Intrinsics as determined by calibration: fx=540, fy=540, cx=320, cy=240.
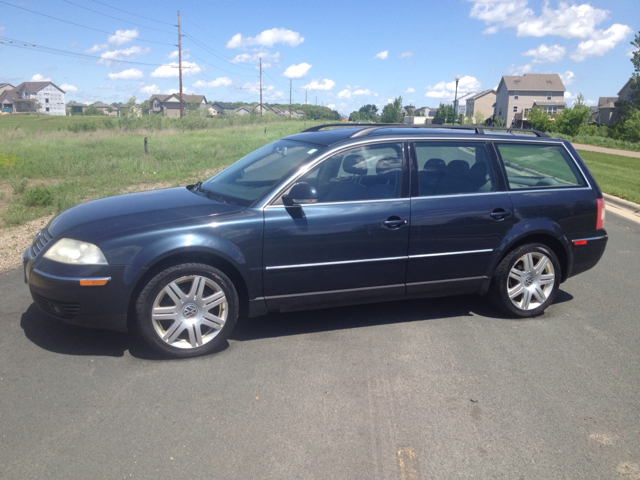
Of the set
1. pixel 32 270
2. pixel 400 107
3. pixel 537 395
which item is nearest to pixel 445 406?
pixel 537 395

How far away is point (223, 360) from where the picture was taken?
13.8ft

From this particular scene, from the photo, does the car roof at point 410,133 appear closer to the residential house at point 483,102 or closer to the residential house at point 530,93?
the residential house at point 530,93

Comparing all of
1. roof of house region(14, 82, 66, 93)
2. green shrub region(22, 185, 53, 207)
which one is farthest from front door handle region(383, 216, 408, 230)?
roof of house region(14, 82, 66, 93)

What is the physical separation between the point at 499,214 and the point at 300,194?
1981 mm

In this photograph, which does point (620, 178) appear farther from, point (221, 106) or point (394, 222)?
point (221, 106)

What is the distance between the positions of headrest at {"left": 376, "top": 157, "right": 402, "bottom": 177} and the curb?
9.62 meters

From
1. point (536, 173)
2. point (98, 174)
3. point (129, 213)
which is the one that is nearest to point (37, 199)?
point (98, 174)

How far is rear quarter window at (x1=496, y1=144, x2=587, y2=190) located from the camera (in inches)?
206

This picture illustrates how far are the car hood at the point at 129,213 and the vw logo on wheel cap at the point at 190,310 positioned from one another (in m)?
0.65

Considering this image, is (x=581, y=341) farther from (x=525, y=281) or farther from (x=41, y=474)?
(x=41, y=474)

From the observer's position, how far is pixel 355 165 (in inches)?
187

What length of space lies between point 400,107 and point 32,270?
130m

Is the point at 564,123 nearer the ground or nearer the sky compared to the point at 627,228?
nearer the sky

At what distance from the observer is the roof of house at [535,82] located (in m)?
98.4
